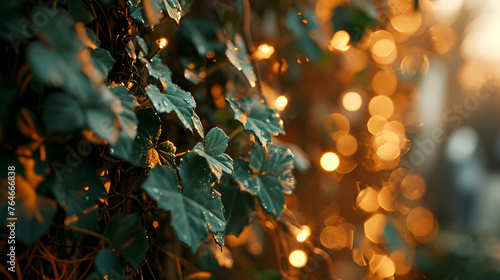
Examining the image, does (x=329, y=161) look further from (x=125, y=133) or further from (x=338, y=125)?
(x=125, y=133)

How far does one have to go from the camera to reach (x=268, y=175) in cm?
69

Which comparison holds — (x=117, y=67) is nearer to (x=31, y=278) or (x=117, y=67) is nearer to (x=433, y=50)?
(x=31, y=278)

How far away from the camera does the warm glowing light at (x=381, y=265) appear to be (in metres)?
1.60

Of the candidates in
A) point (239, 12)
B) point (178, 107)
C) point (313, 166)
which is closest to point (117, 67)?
point (178, 107)

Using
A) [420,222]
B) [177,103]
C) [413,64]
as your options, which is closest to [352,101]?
[413,64]

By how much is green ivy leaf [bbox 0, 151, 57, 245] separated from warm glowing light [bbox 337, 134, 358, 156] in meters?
Result: 1.31

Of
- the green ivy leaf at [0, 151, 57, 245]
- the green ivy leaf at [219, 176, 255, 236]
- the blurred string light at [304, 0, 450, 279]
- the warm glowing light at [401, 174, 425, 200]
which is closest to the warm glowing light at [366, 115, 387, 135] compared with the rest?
the blurred string light at [304, 0, 450, 279]

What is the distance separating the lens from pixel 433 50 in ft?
6.59

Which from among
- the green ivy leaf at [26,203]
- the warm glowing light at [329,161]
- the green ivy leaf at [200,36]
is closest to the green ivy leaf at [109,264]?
the green ivy leaf at [26,203]

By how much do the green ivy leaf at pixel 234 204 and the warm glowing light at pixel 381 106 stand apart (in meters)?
1.18

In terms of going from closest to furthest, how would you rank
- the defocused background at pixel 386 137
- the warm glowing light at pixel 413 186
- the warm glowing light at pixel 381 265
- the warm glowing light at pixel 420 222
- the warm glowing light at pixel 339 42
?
the defocused background at pixel 386 137 → the warm glowing light at pixel 339 42 → the warm glowing light at pixel 381 265 → the warm glowing light at pixel 413 186 → the warm glowing light at pixel 420 222

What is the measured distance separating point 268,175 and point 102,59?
0.38 meters

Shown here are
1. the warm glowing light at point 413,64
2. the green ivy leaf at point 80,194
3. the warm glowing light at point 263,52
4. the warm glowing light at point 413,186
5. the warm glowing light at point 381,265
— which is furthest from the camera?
the warm glowing light at point 413,186

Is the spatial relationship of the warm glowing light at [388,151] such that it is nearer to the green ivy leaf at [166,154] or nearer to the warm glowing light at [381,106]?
the warm glowing light at [381,106]
